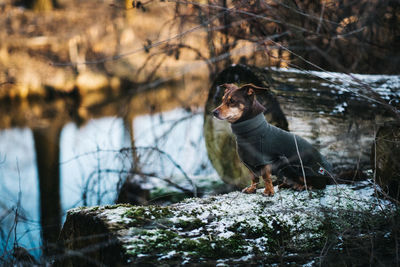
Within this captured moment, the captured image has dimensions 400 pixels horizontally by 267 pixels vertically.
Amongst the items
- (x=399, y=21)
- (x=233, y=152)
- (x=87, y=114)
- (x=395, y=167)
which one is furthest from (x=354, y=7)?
(x=87, y=114)

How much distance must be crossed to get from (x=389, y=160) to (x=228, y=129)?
81.7 inches

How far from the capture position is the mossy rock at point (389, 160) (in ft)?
9.04

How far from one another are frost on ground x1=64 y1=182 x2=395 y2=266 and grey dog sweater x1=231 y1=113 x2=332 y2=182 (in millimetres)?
240

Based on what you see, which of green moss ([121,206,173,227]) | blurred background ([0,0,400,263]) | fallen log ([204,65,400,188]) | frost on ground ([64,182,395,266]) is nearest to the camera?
frost on ground ([64,182,395,266])

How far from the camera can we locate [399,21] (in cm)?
532

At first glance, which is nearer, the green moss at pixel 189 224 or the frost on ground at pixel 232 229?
the frost on ground at pixel 232 229

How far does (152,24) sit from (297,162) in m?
7.25

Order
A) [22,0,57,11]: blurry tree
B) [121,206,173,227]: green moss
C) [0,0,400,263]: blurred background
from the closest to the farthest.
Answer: [121,206,173,227]: green moss < [0,0,400,263]: blurred background < [22,0,57,11]: blurry tree

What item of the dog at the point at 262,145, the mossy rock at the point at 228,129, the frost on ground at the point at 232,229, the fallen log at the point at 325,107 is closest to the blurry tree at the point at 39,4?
the mossy rock at the point at 228,129

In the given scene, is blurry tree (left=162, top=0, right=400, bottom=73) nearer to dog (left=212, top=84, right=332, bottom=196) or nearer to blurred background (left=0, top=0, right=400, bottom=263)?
blurred background (left=0, top=0, right=400, bottom=263)

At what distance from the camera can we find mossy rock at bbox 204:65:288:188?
387cm

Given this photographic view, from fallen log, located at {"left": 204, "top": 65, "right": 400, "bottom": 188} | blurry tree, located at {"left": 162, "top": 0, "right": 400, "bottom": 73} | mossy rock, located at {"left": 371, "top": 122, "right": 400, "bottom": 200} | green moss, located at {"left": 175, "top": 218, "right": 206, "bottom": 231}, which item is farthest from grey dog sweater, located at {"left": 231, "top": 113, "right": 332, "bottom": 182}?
blurry tree, located at {"left": 162, "top": 0, "right": 400, "bottom": 73}

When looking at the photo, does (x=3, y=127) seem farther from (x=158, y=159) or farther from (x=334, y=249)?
(x=334, y=249)

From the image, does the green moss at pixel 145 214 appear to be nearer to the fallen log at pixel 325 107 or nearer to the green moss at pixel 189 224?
the green moss at pixel 189 224
